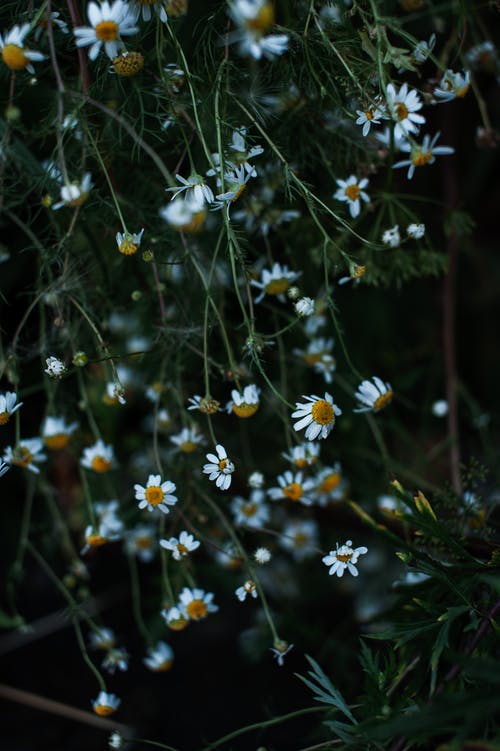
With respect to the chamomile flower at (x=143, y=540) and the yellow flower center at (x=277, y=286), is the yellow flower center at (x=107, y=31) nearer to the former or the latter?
the yellow flower center at (x=277, y=286)

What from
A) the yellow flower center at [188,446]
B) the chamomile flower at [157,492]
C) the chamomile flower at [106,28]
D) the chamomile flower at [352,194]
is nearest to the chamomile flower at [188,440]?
the yellow flower center at [188,446]

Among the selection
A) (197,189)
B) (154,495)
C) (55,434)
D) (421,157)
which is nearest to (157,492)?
(154,495)

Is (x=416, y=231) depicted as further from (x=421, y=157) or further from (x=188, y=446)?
(x=188, y=446)

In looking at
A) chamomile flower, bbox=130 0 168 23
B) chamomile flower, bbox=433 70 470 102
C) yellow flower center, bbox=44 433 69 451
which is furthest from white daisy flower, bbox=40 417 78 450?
chamomile flower, bbox=433 70 470 102

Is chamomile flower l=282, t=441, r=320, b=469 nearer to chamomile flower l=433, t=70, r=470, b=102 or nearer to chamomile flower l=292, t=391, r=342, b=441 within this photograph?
chamomile flower l=292, t=391, r=342, b=441

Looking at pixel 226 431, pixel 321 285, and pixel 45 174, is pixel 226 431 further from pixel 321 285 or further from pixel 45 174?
pixel 45 174

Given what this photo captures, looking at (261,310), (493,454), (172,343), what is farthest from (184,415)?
(493,454)

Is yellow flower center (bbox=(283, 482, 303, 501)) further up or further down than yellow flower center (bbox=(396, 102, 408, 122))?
further down
